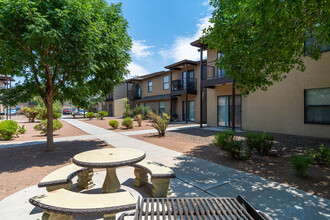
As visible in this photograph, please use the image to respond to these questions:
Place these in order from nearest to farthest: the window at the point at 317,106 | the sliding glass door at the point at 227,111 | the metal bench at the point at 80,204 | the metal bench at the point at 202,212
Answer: the metal bench at the point at 202,212, the metal bench at the point at 80,204, the window at the point at 317,106, the sliding glass door at the point at 227,111

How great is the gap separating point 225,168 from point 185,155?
71.8 inches

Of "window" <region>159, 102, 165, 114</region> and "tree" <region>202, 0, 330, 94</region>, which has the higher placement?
"tree" <region>202, 0, 330, 94</region>

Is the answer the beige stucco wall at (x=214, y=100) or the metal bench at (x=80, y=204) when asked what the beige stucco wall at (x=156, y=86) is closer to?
the beige stucco wall at (x=214, y=100)

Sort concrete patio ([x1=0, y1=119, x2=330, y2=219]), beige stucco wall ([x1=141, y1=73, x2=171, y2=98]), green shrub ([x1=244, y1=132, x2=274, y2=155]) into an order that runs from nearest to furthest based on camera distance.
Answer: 1. concrete patio ([x1=0, y1=119, x2=330, y2=219])
2. green shrub ([x1=244, y1=132, x2=274, y2=155])
3. beige stucco wall ([x1=141, y1=73, x2=171, y2=98])

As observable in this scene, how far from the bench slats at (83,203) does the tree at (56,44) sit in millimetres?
4263

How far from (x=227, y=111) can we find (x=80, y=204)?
1342 cm

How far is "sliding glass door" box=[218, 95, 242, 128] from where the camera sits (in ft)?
44.2

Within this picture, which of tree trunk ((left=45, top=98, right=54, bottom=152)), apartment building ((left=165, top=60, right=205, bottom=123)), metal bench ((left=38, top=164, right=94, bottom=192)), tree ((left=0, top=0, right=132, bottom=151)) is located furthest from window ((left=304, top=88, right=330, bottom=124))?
tree trunk ((left=45, top=98, right=54, bottom=152))

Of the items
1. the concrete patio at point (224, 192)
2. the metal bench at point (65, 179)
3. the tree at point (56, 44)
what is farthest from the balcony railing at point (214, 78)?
the metal bench at point (65, 179)

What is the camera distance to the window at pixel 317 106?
911 centimetres

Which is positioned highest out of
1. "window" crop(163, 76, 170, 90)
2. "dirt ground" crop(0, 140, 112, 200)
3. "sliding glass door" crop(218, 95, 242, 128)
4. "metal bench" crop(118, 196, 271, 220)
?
"window" crop(163, 76, 170, 90)

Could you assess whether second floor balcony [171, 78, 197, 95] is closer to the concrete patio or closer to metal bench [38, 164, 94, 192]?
the concrete patio

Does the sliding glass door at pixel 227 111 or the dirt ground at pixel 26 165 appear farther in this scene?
the sliding glass door at pixel 227 111

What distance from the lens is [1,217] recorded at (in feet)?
9.25
